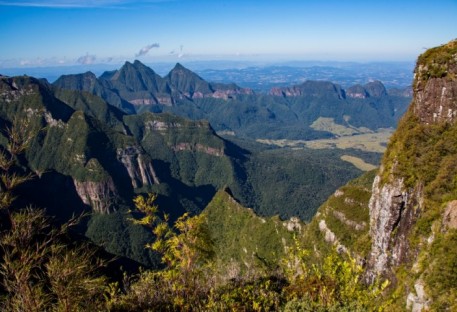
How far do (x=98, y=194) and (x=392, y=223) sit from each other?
162 m

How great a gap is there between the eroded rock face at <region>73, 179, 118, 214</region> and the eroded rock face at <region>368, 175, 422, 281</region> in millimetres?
150922

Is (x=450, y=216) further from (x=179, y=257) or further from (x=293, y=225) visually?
(x=293, y=225)

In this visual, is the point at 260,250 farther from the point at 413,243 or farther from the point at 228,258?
the point at 413,243

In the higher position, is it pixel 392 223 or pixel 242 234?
pixel 392 223

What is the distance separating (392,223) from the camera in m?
51.7

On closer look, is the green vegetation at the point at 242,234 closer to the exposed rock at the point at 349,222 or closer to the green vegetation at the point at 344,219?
the green vegetation at the point at 344,219

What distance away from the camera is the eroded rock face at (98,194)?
607 feet

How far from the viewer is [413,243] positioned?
4569 cm

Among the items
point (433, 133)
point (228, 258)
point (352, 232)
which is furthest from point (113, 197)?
point (433, 133)

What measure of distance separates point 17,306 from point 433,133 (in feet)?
176

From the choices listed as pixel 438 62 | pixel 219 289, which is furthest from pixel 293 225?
pixel 219 289

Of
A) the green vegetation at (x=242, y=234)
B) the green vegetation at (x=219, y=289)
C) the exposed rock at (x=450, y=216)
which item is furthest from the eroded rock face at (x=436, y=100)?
the green vegetation at (x=242, y=234)

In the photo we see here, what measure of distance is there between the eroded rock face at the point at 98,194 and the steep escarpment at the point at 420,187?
495 ft

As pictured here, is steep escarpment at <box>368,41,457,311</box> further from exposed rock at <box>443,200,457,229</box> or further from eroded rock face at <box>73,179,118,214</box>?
eroded rock face at <box>73,179,118,214</box>
